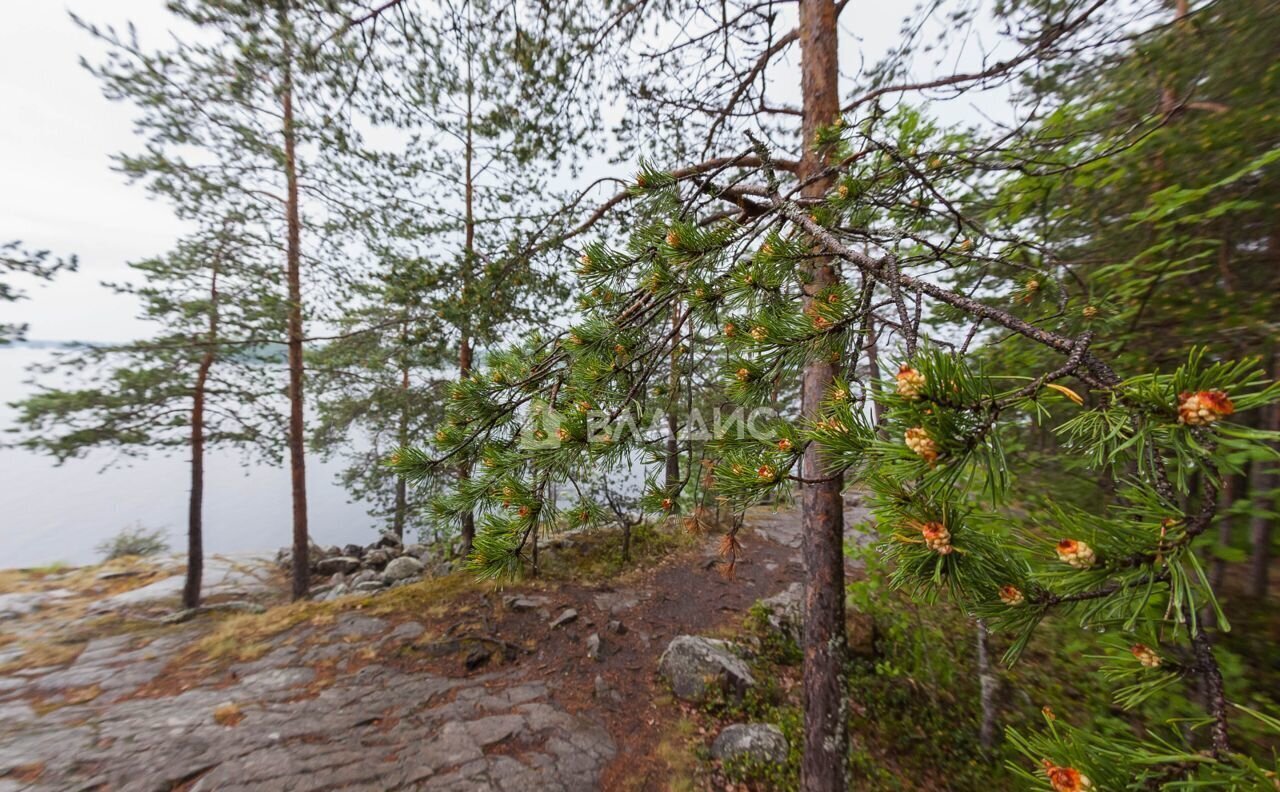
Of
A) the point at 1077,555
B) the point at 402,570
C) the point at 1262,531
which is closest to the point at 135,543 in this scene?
the point at 402,570

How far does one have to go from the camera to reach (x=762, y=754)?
12.1 feet

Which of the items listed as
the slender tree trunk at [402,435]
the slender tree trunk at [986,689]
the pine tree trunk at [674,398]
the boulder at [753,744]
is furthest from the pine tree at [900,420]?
the slender tree trunk at [986,689]

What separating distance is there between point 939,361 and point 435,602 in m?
6.86

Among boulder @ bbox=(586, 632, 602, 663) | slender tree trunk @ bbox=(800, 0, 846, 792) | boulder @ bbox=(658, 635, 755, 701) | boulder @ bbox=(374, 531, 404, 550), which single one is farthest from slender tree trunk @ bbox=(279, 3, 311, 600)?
boulder @ bbox=(658, 635, 755, 701)

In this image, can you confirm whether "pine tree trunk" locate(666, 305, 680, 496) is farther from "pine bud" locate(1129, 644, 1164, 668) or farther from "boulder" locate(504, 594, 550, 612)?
"boulder" locate(504, 594, 550, 612)

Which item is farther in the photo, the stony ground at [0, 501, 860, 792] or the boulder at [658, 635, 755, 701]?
the boulder at [658, 635, 755, 701]

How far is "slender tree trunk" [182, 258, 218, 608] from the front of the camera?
6984 mm

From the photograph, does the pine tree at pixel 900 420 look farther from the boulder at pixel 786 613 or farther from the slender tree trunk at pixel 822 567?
the boulder at pixel 786 613

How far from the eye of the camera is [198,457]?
312 inches

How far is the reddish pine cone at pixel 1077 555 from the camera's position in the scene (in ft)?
2.60

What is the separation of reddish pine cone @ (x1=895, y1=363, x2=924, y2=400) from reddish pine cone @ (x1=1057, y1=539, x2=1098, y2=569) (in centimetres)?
39

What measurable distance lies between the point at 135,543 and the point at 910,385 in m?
20.7

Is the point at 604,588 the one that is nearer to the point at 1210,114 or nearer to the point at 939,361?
the point at 939,361

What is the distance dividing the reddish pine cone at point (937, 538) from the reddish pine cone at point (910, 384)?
28 centimetres
